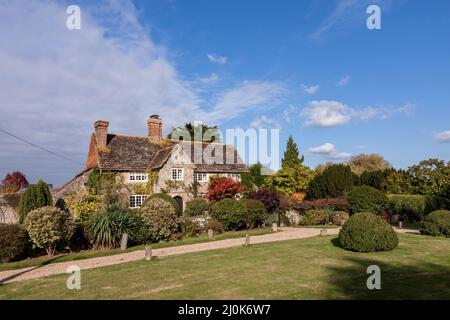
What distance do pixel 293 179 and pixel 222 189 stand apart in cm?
1169

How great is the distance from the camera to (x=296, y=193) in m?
37.2

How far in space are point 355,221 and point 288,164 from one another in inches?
1288

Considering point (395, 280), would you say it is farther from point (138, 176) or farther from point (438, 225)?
point (138, 176)

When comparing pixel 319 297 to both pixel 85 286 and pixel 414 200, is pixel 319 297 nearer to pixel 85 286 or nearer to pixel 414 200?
pixel 85 286

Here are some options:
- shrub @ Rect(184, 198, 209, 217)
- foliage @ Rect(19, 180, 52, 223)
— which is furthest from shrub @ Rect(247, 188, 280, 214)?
foliage @ Rect(19, 180, 52, 223)

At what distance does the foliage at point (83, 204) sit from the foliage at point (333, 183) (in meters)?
20.6

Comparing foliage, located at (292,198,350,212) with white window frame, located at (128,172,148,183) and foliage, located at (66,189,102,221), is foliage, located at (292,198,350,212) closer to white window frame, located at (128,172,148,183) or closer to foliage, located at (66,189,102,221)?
white window frame, located at (128,172,148,183)

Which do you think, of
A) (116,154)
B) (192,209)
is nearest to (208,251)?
(192,209)

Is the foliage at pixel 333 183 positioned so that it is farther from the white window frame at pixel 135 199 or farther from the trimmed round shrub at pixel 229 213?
the white window frame at pixel 135 199

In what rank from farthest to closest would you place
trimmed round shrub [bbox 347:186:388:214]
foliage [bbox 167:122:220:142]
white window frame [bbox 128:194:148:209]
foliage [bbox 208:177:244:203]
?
1. foliage [bbox 167:122:220:142]
2. foliage [bbox 208:177:244:203]
3. white window frame [bbox 128:194:148:209]
4. trimmed round shrub [bbox 347:186:388:214]

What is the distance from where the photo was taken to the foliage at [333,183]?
32.1 meters

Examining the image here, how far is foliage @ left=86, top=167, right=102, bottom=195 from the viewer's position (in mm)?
27259

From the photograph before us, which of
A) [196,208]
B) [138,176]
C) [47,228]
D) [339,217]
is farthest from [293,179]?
[47,228]

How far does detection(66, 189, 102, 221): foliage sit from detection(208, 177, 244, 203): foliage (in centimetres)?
970
